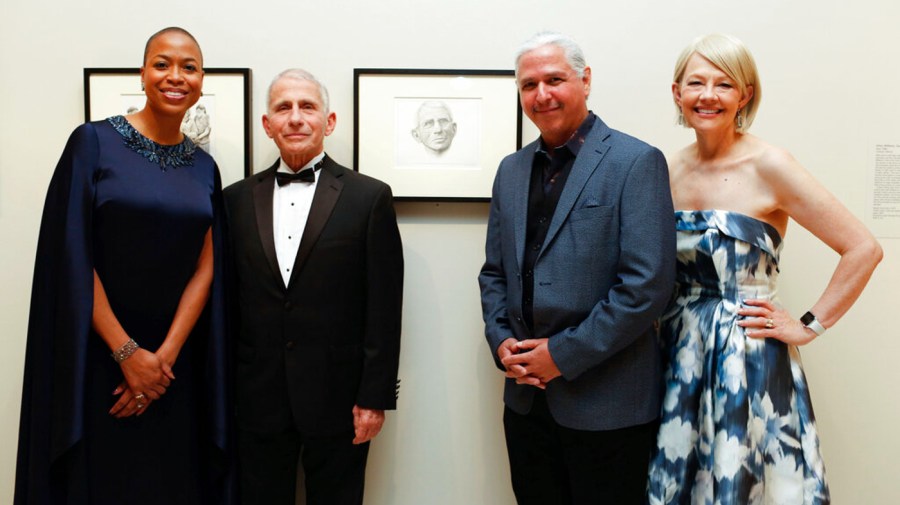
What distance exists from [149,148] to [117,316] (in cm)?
49

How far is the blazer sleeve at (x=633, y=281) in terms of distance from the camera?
147cm

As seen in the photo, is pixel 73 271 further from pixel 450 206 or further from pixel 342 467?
pixel 450 206

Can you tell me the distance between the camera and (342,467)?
185 cm

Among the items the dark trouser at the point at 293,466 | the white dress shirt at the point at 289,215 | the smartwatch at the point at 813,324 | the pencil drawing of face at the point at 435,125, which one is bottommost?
the dark trouser at the point at 293,466

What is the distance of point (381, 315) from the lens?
1827 mm

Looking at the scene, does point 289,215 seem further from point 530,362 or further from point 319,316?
point 530,362

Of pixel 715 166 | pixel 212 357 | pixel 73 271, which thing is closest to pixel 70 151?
pixel 73 271

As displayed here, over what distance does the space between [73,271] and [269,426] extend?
70cm

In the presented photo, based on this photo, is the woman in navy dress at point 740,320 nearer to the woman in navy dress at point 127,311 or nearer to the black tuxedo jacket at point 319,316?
the black tuxedo jacket at point 319,316

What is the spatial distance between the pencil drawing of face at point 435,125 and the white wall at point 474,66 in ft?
0.57

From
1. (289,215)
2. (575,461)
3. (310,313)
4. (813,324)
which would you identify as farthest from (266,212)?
(813,324)

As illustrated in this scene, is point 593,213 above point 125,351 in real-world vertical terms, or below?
above

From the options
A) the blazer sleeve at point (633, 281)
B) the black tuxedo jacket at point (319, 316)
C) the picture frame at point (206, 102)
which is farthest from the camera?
the picture frame at point (206, 102)

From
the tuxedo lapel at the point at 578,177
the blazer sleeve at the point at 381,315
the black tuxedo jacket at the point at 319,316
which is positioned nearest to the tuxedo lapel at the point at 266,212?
the black tuxedo jacket at the point at 319,316
